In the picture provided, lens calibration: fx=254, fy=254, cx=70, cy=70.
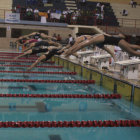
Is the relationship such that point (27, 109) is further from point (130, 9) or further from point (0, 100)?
point (130, 9)

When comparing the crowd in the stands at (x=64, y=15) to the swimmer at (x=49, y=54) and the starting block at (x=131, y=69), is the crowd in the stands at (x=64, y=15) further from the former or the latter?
the starting block at (x=131, y=69)

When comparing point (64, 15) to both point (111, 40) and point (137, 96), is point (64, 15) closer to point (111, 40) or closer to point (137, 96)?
point (111, 40)

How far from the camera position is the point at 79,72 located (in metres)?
7.91

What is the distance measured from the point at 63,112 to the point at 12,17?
13214mm

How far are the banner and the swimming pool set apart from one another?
427 inches

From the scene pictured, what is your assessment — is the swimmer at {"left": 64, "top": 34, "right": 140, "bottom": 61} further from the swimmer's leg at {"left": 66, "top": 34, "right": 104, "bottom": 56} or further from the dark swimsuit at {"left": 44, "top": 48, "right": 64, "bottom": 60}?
the dark swimsuit at {"left": 44, "top": 48, "right": 64, "bottom": 60}

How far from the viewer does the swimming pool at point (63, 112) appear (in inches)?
121

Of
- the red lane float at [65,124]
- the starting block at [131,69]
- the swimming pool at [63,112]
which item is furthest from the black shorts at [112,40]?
the red lane float at [65,124]

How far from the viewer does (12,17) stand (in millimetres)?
16078

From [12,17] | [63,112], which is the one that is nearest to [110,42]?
[63,112]

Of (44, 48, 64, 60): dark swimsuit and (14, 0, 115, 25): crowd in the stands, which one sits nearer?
(44, 48, 64, 60): dark swimsuit

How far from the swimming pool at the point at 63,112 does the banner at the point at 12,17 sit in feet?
35.6

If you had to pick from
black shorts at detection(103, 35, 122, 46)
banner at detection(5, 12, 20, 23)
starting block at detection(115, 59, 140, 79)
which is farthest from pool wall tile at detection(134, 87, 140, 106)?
banner at detection(5, 12, 20, 23)

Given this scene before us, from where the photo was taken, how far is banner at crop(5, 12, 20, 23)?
52.2 feet
